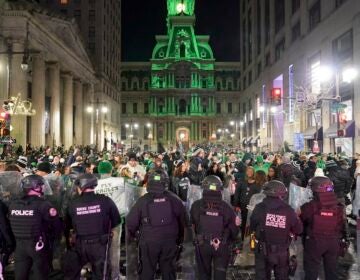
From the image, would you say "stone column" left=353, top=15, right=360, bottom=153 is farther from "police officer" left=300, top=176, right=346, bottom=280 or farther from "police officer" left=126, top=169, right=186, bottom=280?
"police officer" left=126, top=169, right=186, bottom=280

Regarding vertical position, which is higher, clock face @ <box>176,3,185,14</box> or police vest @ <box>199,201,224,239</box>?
clock face @ <box>176,3,185,14</box>

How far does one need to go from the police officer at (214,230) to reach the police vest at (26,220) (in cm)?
244

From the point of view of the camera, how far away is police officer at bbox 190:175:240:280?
6.20 meters

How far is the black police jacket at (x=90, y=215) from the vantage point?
6.06 m

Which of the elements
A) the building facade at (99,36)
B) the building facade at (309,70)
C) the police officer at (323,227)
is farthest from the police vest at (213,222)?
the building facade at (99,36)

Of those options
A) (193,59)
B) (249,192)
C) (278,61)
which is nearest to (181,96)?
(193,59)

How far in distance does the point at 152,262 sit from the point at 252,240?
1662 millimetres

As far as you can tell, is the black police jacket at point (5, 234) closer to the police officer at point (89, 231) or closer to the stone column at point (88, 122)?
the police officer at point (89, 231)

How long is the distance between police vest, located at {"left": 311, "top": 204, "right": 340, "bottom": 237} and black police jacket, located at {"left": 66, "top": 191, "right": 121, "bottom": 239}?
10.7 feet

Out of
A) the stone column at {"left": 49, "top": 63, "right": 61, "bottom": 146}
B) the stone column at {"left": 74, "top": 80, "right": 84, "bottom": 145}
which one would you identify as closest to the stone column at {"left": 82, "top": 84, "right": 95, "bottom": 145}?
the stone column at {"left": 74, "top": 80, "right": 84, "bottom": 145}

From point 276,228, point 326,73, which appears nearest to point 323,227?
point 276,228

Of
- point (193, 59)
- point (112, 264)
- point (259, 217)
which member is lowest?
point (112, 264)

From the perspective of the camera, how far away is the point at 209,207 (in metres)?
6.27

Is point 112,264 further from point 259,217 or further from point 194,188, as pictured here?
point 259,217
